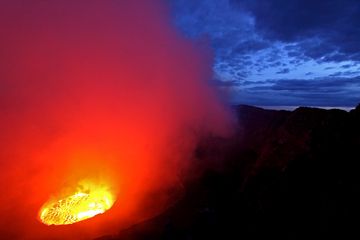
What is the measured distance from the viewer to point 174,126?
618 inches

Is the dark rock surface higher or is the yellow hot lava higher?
the dark rock surface

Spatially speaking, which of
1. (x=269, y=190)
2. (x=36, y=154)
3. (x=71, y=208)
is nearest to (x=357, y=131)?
(x=269, y=190)

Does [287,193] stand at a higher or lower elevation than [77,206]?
higher

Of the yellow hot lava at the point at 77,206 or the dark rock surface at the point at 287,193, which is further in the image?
the yellow hot lava at the point at 77,206

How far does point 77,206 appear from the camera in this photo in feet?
32.6

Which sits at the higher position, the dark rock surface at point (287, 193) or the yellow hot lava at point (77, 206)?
the dark rock surface at point (287, 193)

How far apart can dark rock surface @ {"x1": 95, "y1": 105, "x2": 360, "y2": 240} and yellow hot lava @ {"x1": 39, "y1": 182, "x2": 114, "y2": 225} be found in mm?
2008

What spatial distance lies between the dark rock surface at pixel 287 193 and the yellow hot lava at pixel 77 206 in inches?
79.1

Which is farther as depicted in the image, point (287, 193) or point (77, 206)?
point (77, 206)

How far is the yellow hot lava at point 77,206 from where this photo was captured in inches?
375

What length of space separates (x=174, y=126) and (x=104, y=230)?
7831 mm

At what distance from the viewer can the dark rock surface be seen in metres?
7.56

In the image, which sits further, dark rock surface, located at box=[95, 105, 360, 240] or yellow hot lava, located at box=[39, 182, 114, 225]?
yellow hot lava, located at box=[39, 182, 114, 225]

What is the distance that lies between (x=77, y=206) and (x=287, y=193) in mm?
6639
